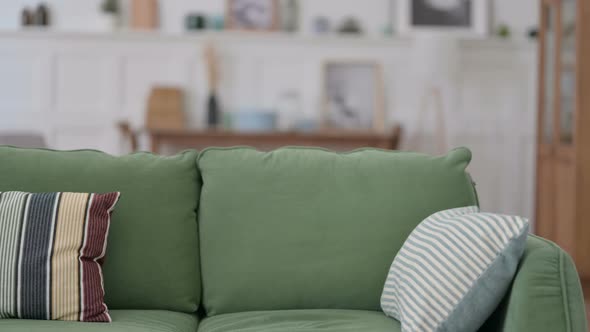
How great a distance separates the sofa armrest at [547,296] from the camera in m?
1.49

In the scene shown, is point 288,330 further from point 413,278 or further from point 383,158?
point 383,158

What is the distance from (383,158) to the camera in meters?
2.11

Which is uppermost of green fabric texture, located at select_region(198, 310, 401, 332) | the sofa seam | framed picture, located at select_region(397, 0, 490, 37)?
framed picture, located at select_region(397, 0, 490, 37)

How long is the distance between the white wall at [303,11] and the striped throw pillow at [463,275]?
386 cm

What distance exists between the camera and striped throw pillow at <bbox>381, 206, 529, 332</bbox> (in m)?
1.56

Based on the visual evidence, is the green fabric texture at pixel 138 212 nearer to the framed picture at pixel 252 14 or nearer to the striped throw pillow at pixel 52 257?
the striped throw pillow at pixel 52 257

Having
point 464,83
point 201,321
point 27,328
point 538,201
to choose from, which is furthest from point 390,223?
point 464,83

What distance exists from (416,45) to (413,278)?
11.8 feet

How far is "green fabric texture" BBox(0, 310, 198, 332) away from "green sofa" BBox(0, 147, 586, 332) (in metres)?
0.01

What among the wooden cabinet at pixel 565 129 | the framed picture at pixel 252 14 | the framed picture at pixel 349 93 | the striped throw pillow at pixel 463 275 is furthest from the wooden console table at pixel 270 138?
the striped throw pillow at pixel 463 275

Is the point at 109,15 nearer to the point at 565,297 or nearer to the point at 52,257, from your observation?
the point at 52,257

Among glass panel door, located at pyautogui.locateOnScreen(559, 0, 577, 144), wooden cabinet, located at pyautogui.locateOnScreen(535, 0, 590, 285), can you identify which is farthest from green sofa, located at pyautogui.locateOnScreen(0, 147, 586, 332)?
glass panel door, located at pyautogui.locateOnScreen(559, 0, 577, 144)

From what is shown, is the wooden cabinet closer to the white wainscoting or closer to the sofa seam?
the white wainscoting

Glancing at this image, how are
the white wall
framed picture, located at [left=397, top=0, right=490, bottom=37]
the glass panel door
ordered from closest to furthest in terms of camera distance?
the glass panel door
the white wall
framed picture, located at [left=397, top=0, right=490, bottom=37]
